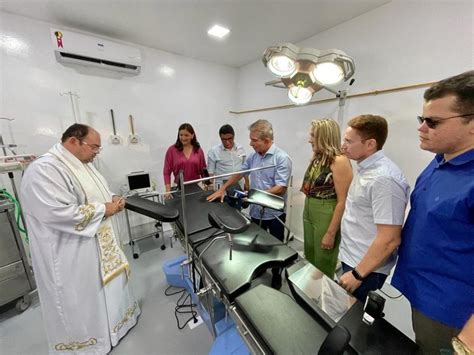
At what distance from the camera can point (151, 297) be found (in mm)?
1955

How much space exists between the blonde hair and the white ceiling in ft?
4.24

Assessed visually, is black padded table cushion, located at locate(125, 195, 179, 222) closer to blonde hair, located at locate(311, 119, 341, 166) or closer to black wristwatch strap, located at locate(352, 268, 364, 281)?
black wristwatch strap, located at locate(352, 268, 364, 281)

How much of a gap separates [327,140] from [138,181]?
2474 millimetres

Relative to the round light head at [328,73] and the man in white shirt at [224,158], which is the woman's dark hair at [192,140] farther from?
the round light head at [328,73]

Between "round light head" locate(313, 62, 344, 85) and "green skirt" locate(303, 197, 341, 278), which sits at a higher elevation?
"round light head" locate(313, 62, 344, 85)

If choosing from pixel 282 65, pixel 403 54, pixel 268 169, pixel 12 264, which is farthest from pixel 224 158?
pixel 12 264

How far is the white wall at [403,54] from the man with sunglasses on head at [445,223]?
3.88 feet

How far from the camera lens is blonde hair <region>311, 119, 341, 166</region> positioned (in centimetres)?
135

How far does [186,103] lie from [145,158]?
112cm

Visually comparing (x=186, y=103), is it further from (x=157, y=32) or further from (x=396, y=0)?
(x=396, y=0)

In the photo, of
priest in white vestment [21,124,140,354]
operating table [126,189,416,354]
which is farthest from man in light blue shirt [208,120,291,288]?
priest in white vestment [21,124,140,354]

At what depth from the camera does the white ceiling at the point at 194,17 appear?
1771mm

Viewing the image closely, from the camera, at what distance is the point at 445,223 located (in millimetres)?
717

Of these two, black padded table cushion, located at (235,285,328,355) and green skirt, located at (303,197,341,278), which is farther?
green skirt, located at (303,197,341,278)
